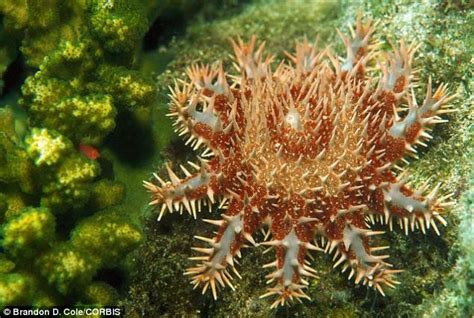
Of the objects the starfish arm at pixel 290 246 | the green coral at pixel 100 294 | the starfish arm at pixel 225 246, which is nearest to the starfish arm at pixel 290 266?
the starfish arm at pixel 290 246

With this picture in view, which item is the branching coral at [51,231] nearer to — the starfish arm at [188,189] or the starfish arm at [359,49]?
the starfish arm at [188,189]

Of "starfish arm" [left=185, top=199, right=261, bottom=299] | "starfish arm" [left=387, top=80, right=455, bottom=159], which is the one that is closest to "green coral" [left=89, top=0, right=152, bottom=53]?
"starfish arm" [left=185, top=199, right=261, bottom=299]

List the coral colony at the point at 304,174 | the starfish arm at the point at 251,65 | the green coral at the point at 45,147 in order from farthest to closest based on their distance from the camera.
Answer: the starfish arm at the point at 251,65
the coral colony at the point at 304,174
the green coral at the point at 45,147

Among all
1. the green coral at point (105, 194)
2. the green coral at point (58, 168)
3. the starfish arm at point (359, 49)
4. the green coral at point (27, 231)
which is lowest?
the green coral at point (105, 194)

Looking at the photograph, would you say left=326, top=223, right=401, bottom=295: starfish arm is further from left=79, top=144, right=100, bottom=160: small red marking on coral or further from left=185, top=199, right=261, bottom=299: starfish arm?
left=79, top=144, right=100, bottom=160: small red marking on coral

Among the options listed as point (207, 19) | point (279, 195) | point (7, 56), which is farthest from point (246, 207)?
point (207, 19)

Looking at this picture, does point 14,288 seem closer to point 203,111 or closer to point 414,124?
point 203,111

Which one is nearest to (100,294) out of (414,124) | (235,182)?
(235,182)

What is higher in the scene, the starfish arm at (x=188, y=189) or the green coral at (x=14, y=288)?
the starfish arm at (x=188, y=189)
